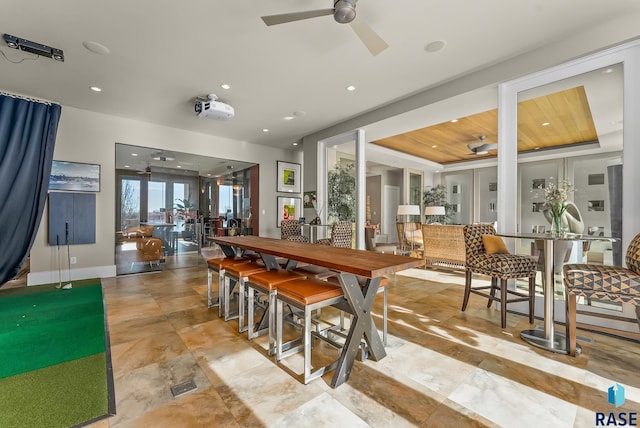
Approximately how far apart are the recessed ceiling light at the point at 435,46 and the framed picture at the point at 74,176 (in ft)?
17.5

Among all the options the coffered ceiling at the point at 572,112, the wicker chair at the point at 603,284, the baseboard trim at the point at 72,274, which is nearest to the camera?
the wicker chair at the point at 603,284

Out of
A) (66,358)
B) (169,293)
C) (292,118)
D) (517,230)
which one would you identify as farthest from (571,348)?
(292,118)

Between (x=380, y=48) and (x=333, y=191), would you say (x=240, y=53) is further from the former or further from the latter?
(x=333, y=191)

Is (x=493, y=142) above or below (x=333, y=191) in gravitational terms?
above

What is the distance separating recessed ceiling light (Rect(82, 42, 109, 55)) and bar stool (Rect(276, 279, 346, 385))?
3.08m

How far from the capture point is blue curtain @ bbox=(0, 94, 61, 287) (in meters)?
3.80

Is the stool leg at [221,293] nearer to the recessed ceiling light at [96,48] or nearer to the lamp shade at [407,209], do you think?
the recessed ceiling light at [96,48]

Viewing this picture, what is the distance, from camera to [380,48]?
230 centimetres

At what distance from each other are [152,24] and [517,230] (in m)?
4.35

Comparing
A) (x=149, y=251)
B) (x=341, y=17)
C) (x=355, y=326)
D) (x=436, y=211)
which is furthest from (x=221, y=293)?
(x=436, y=211)

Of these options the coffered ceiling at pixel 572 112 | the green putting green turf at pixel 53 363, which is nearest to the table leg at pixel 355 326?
the green putting green turf at pixel 53 363

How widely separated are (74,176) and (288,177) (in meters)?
4.25

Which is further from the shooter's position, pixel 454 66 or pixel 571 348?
pixel 454 66

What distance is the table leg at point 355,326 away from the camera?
1762 mm
